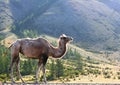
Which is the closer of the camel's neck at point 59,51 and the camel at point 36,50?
the camel at point 36,50

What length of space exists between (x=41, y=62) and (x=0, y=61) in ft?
267

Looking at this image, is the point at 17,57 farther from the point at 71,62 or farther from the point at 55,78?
the point at 71,62

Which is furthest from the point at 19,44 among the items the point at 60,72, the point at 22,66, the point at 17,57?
the point at 22,66

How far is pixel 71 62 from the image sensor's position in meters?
175

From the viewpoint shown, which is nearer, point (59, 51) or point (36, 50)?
point (36, 50)

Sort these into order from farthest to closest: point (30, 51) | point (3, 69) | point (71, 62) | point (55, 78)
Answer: point (71, 62) < point (55, 78) < point (3, 69) < point (30, 51)

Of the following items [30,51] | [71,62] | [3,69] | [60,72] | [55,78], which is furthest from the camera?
[71,62]

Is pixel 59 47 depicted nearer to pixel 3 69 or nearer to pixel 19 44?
pixel 19 44

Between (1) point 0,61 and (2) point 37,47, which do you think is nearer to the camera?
(2) point 37,47

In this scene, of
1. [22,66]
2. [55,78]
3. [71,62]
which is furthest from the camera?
[71,62]

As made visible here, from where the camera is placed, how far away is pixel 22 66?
120688 mm

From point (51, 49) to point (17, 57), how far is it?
212 centimetres

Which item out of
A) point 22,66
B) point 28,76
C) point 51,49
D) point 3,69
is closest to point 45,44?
point 51,49

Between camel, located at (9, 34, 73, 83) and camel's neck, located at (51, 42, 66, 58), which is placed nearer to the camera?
camel, located at (9, 34, 73, 83)
